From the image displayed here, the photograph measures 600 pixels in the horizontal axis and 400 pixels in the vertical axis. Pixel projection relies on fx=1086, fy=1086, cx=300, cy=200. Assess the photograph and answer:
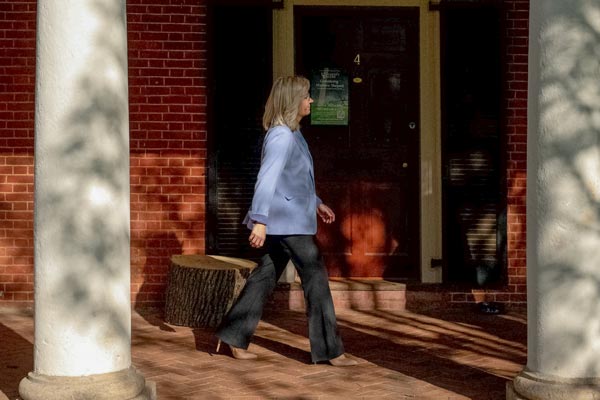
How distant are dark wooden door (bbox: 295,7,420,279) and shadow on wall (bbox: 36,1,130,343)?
A: 15.8 ft

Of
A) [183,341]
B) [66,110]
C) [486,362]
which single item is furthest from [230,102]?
[66,110]

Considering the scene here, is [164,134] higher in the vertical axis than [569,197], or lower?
higher

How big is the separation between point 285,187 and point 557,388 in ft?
7.86

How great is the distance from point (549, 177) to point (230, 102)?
15.3 feet

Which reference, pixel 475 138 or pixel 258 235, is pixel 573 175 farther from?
pixel 475 138

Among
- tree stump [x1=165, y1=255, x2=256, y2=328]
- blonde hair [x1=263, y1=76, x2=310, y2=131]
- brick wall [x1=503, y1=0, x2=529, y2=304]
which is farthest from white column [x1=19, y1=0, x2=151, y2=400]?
brick wall [x1=503, y1=0, x2=529, y2=304]

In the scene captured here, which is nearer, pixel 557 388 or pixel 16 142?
pixel 557 388

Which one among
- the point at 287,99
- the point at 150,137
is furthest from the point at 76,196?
the point at 150,137

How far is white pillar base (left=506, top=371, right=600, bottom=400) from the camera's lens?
5.43 meters

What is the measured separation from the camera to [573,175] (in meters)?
5.46

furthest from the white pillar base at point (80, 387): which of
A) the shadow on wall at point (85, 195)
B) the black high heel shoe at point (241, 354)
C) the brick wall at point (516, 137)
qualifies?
the brick wall at point (516, 137)

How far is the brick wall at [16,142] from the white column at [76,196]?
434cm

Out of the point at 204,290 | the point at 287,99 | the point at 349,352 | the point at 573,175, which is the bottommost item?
the point at 349,352

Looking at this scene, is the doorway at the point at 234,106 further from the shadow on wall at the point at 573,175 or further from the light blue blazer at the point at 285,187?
the shadow on wall at the point at 573,175
